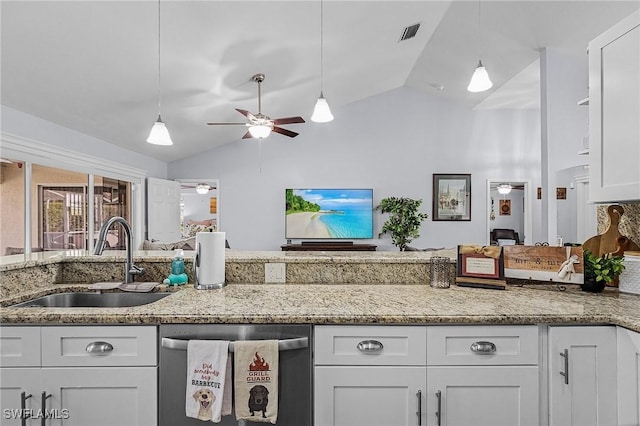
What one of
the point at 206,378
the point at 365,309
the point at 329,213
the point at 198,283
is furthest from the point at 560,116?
the point at 206,378

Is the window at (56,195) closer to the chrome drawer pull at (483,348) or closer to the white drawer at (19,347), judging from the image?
the white drawer at (19,347)

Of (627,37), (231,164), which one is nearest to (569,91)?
(627,37)

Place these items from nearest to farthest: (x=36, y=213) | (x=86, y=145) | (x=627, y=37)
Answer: (x=627, y=37) → (x=36, y=213) → (x=86, y=145)

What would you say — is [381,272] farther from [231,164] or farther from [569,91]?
[231,164]

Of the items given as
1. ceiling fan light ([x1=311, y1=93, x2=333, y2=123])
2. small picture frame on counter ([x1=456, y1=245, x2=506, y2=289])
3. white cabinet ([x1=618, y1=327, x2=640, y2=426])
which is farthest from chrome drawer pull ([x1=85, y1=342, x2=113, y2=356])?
ceiling fan light ([x1=311, y1=93, x2=333, y2=123])

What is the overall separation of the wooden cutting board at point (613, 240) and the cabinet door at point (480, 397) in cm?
92

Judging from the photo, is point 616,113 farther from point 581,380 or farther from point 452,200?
point 452,200

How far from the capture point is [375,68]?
505 centimetres

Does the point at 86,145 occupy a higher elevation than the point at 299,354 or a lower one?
higher

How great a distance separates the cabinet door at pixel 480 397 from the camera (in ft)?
4.30

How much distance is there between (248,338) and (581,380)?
1.23 m

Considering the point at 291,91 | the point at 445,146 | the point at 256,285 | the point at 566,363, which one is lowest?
the point at 566,363

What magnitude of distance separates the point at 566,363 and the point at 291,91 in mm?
4252

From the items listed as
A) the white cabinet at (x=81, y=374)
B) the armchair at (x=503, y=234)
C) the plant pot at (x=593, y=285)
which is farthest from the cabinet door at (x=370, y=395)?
the armchair at (x=503, y=234)
